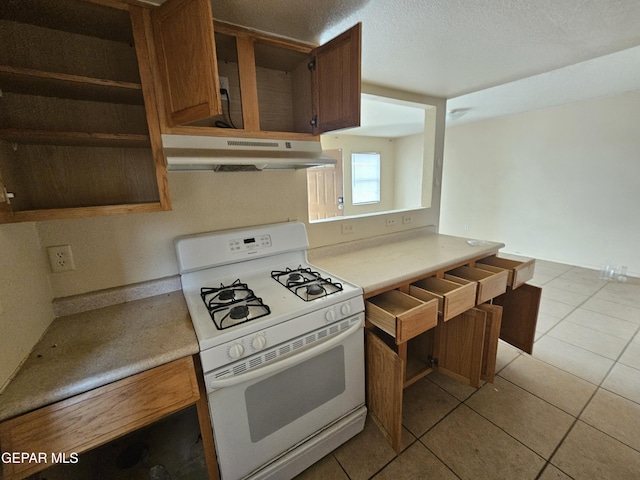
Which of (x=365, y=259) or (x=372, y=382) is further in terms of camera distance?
(x=365, y=259)

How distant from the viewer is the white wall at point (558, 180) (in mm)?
3307

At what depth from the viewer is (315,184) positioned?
5449mm

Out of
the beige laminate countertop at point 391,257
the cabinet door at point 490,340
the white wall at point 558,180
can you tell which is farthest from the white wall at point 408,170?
the cabinet door at point 490,340

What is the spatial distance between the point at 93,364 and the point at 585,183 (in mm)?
5220

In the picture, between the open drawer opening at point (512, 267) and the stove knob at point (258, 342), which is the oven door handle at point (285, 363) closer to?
the stove knob at point (258, 342)

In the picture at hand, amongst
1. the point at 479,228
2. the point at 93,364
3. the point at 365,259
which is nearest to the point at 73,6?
the point at 93,364

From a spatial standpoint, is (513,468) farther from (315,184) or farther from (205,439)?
(315,184)

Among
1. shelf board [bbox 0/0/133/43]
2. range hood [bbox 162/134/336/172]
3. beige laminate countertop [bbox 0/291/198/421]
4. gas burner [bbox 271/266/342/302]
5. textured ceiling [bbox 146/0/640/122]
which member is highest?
textured ceiling [bbox 146/0/640/122]

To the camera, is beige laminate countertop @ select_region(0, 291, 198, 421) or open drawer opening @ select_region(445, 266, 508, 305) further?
open drawer opening @ select_region(445, 266, 508, 305)

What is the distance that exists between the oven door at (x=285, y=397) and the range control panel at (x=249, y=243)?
614 millimetres

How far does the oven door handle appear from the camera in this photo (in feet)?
3.19

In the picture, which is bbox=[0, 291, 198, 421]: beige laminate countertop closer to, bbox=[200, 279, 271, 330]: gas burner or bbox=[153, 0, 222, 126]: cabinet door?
bbox=[200, 279, 271, 330]: gas burner

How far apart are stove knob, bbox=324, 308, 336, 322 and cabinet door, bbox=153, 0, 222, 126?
926mm

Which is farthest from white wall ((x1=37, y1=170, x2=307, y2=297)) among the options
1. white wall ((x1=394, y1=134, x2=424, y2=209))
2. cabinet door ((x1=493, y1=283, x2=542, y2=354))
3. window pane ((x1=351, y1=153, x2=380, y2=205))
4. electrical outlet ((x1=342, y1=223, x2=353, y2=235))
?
white wall ((x1=394, y1=134, x2=424, y2=209))
